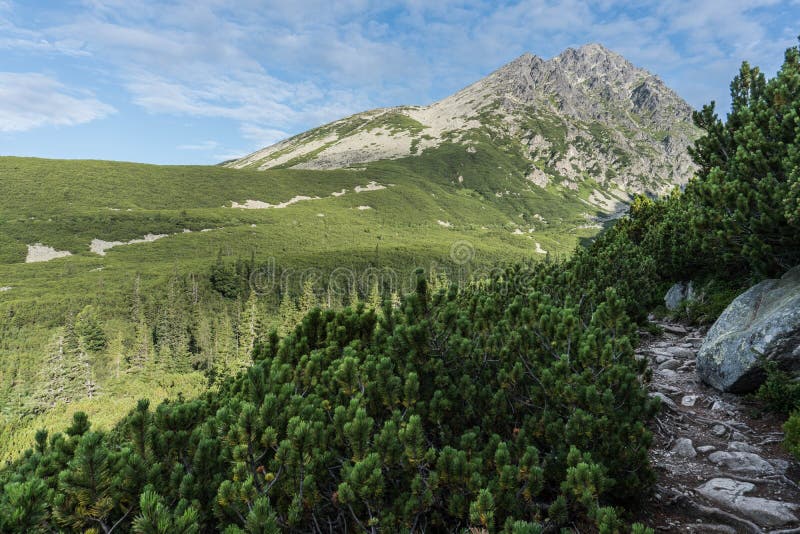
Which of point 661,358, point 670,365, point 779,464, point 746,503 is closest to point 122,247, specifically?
point 661,358

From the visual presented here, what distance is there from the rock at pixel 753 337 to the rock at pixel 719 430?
123 centimetres

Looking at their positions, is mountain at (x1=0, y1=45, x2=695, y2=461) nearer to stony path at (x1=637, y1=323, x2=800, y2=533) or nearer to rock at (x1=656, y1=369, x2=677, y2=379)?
stony path at (x1=637, y1=323, x2=800, y2=533)

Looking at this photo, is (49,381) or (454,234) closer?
(49,381)

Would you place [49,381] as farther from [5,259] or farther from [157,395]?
[5,259]

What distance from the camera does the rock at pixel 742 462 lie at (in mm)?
4938

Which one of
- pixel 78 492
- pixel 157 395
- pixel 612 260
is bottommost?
pixel 157 395

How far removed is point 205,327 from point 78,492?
94638mm

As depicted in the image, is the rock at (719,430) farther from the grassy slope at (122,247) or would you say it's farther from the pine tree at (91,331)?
the pine tree at (91,331)

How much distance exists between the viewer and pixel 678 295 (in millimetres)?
13703

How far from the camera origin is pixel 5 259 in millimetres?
121250

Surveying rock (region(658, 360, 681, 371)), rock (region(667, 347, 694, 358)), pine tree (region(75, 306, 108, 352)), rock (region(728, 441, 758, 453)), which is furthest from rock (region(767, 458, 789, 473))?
pine tree (region(75, 306, 108, 352))

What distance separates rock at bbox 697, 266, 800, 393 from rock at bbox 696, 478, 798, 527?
9.12 ft

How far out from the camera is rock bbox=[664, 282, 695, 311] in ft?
42.3

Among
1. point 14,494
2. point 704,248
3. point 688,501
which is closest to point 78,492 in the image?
point 14,494
